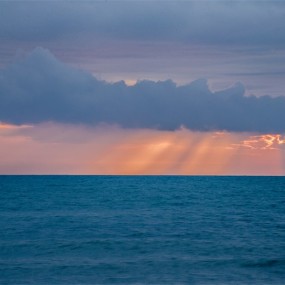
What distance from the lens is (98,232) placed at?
4544 cm

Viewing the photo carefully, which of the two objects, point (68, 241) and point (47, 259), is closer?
point (47, 259)

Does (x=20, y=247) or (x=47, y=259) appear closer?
(x=47, y=259)

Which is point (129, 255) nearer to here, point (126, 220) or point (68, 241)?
point (68, 241)

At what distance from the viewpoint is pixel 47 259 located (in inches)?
1303

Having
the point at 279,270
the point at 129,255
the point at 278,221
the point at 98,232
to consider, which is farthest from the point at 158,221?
the point at 279,270

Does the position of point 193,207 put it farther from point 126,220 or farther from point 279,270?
point 279,270

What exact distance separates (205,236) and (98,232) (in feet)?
32.9

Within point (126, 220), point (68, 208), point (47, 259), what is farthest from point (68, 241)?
point (68, 208)

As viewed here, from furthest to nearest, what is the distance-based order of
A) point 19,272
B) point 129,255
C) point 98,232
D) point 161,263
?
point 98,232, point 129,255, point 161,263, point 19,272

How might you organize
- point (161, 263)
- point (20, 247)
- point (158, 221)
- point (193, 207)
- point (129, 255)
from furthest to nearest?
point (193, 207) → point (158, 221) → point (20, 247) → point (129, 255) → point (161, 263)

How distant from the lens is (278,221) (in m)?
53.8

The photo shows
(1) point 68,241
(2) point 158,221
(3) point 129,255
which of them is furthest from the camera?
(2) point 158,221

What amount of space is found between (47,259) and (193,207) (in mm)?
39285

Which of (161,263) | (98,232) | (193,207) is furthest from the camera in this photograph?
(193,207)
